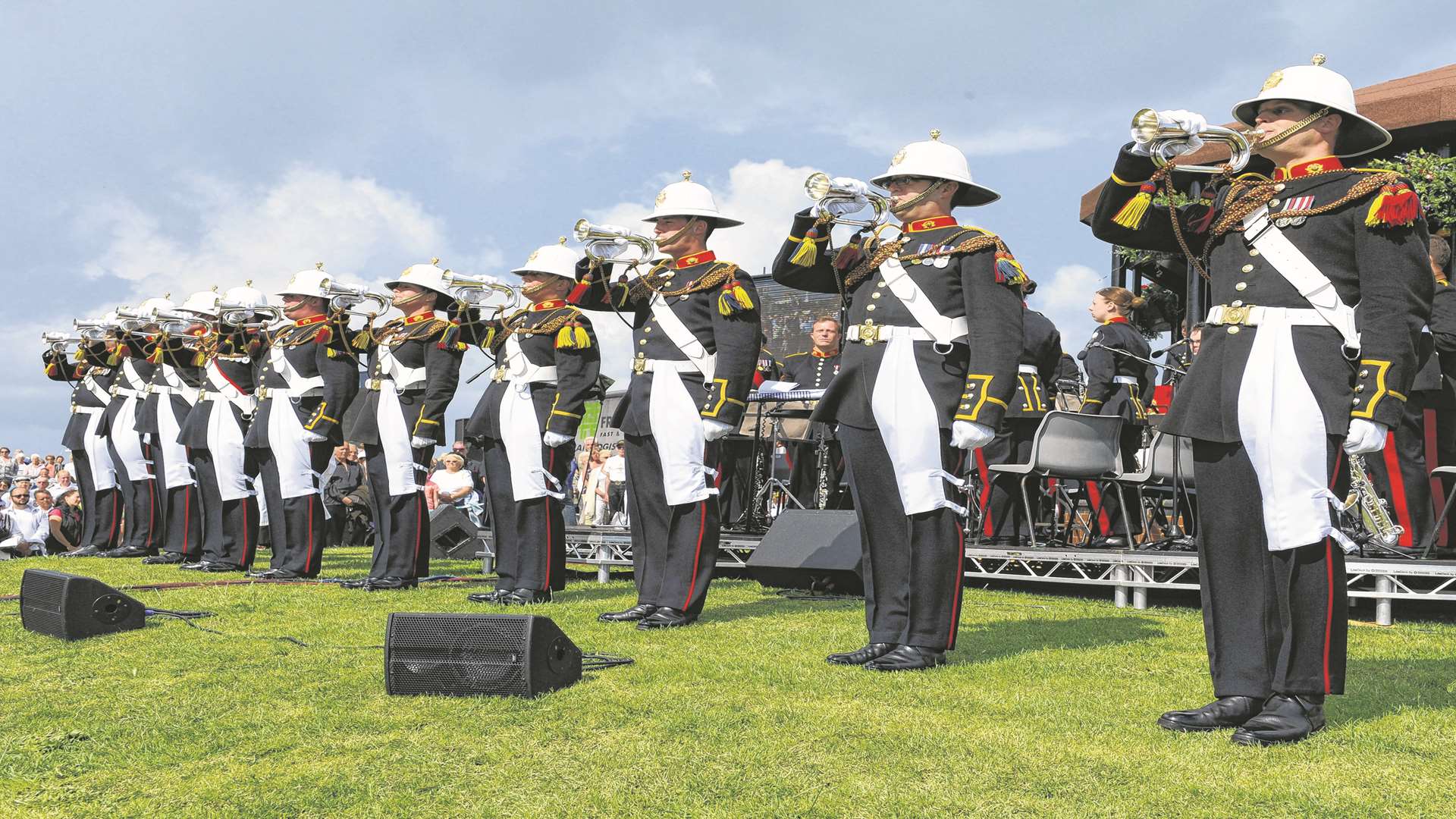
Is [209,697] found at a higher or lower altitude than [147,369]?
lower

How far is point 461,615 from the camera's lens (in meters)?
4.33

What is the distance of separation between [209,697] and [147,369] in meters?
8.45

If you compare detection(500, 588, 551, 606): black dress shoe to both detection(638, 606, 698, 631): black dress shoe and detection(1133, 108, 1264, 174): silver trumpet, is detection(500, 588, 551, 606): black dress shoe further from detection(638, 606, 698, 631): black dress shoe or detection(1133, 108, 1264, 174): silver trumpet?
detection(1133, 108, 1264, 174): silver trumpet

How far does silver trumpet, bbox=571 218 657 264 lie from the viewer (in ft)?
21.4

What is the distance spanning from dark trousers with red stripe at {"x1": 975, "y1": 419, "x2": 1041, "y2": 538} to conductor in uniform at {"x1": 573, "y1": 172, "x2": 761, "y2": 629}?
3253 millimetres

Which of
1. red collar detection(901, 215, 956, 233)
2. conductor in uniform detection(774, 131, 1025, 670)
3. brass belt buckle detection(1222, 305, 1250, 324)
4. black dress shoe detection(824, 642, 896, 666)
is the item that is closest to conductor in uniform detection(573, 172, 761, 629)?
conductor in uniform detection(774, 131, 1025, 670)

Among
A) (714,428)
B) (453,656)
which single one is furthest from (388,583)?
(453,656)

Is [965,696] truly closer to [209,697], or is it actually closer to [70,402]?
[209,697]

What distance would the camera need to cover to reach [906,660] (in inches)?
193

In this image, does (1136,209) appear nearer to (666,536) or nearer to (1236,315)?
(1236,315)

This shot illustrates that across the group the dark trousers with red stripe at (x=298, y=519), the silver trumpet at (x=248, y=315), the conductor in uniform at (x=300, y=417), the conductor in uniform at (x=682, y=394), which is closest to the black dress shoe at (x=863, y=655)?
the conductor in uniform at (x=682, y=394)

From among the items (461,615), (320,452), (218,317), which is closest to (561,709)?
(461,615)

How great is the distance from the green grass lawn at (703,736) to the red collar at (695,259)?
6.16 feet

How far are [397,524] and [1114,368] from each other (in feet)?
18.6
